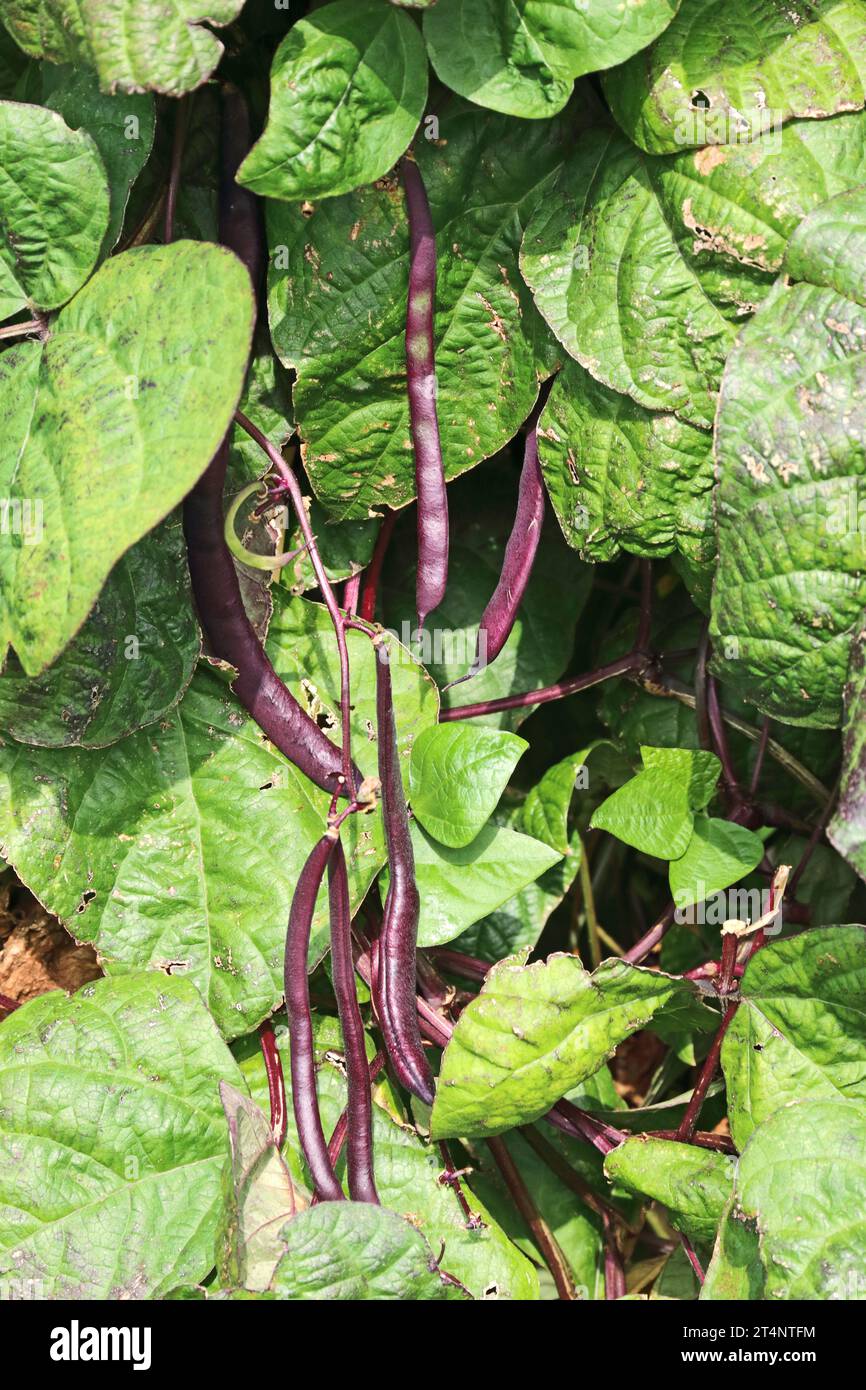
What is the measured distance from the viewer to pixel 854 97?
125 centimetres

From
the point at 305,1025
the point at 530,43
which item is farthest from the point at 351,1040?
the point at 530,43

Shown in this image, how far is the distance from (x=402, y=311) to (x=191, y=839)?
704mm

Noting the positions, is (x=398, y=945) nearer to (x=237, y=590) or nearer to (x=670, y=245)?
(x=237, y=590)

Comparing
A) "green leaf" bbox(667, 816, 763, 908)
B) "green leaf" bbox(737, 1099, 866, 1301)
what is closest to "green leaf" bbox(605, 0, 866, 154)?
"green leaf" bbox(667, 816, 763, 908)

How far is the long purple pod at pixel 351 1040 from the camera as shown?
132 cm

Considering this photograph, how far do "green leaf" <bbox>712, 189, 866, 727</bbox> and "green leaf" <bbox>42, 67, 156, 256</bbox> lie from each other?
68 cm

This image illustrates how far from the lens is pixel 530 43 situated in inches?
49.0

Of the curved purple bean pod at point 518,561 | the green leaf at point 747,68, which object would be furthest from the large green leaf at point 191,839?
the green leaf at point 747,68

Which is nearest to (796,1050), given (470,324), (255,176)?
(470,324)

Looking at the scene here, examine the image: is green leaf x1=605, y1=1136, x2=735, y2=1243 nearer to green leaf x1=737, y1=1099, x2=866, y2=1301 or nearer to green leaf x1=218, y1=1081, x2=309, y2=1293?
green leaf x1=737, y1=1099, x2=866, y2=1301

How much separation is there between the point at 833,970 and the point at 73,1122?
2.92ft

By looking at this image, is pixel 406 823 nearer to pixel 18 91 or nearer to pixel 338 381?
pixel 338 381

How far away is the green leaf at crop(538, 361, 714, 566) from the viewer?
1355 millimetres
